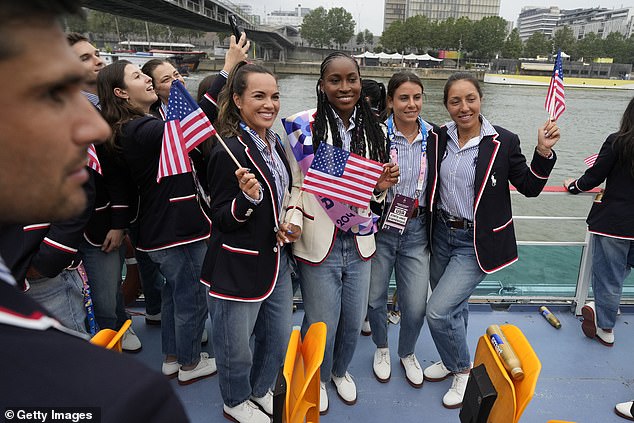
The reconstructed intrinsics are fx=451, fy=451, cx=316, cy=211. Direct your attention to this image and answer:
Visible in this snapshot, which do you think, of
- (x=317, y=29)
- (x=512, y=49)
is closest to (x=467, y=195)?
(x=512, y=49)

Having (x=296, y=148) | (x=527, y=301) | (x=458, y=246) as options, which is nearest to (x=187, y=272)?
(x=296, y=148)

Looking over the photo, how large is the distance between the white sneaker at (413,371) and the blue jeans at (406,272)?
0.10m

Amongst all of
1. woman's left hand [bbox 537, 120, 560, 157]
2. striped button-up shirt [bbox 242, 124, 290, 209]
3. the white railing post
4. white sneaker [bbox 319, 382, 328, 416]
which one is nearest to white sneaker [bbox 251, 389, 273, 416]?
white sneaker [bbox 319, 382, 328, 416]

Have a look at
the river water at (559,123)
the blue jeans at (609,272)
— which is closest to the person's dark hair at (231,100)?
the blue jeans at (609,272)

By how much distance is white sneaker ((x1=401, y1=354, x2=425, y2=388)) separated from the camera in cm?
243

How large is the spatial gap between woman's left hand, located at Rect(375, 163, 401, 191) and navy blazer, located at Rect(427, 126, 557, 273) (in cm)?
25

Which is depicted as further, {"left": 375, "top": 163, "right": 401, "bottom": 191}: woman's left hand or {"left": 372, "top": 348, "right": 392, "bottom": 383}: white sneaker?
{"left": 372, "top": 348, "right": 392, "bottom": 383}: white sneaker

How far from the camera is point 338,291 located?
2104 mm

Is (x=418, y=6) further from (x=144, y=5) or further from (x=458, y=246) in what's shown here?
(x=458, y=246)

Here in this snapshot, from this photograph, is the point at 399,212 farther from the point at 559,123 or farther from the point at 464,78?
the point at 559,123

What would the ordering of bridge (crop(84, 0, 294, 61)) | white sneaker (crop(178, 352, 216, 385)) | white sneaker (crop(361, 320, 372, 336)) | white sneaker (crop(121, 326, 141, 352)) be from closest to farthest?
white sneaker (crop(178, 352, 216, 385))
white sneaker (crop(121, 326, 141, 352))
white sneaker (crop(361, 320, 372, 336))
bridge (crop(84, 0, 294, 61))

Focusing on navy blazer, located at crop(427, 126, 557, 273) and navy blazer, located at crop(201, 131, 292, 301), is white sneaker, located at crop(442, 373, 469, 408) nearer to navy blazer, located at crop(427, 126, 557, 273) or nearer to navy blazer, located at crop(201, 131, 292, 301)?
navy blazer, located at crop(427, 126, 557, 273)

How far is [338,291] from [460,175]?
80 centimetres

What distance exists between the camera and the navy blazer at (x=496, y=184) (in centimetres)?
211
